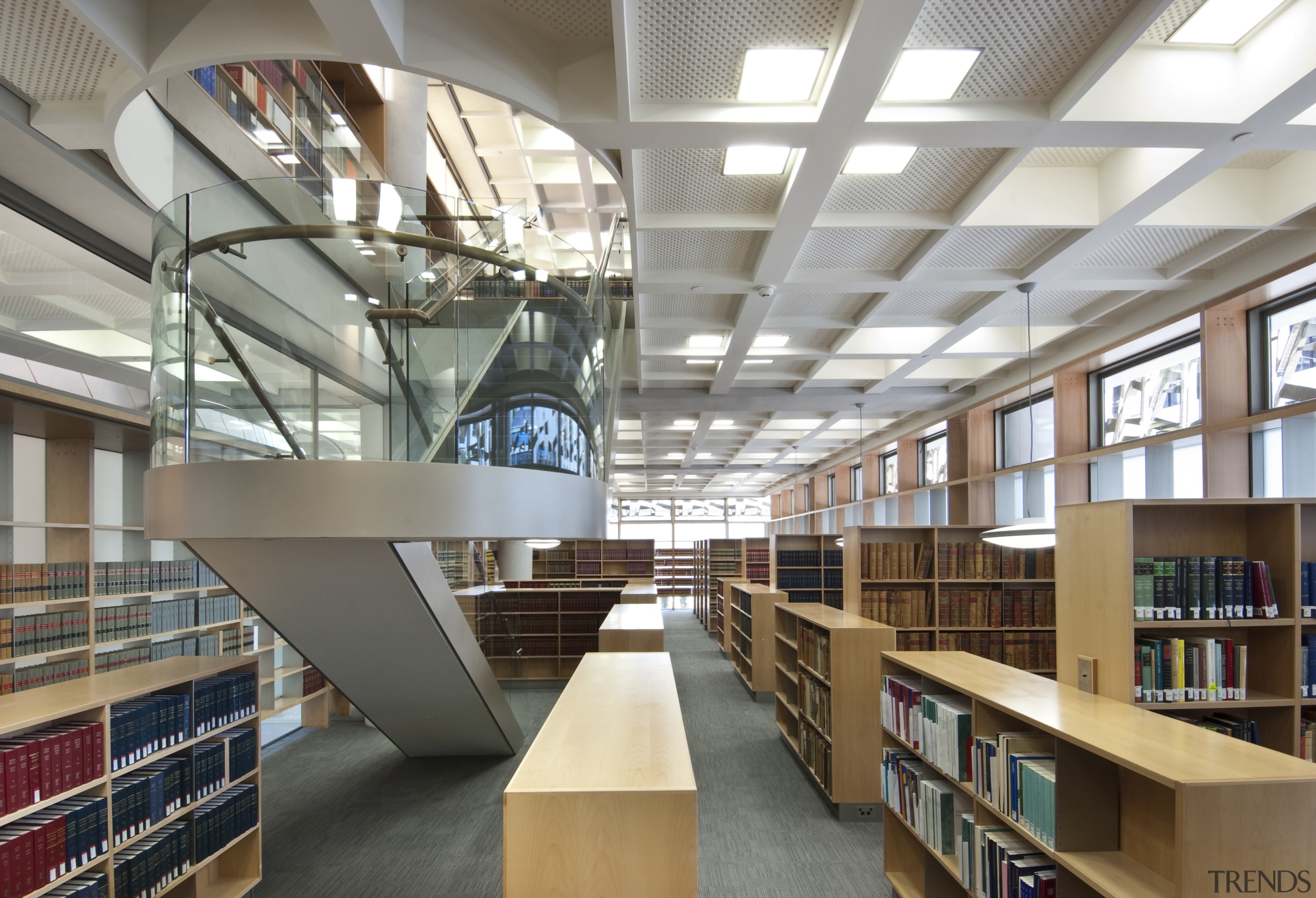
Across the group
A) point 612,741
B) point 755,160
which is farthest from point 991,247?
point 612,741

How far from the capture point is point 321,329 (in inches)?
137

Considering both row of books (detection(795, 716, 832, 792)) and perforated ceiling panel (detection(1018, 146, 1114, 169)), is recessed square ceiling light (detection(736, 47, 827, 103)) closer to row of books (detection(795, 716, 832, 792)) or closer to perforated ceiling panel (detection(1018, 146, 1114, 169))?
perforated ceiling panel (detection(1018, 146, 1114, 169))

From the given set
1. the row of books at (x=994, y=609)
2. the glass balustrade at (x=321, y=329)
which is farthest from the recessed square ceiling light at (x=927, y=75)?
the row of books at (x=994, y=609)

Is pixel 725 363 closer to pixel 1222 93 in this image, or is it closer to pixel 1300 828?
pixel 1222 93

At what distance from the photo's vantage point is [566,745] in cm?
306

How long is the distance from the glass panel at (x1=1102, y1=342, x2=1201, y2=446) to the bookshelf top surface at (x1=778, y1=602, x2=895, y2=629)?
9.12 feet

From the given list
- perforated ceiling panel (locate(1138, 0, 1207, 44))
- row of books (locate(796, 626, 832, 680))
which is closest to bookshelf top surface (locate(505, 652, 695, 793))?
row of books (locate(796, 626, 832, 680))

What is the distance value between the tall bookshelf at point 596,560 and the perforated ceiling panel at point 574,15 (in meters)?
11.3

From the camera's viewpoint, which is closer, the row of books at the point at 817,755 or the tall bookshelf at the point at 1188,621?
the tall bookshelf at the point at 1188,621

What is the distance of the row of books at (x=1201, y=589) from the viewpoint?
3451 millimetres

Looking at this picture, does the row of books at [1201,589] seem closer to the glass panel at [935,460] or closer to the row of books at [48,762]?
the row of books at [48,762]

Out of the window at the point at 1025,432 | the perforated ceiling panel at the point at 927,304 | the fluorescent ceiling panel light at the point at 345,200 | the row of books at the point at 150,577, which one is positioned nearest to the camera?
the fluorescent ceiling panel light at the point at 345,200

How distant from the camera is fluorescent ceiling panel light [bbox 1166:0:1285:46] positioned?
9.23 ft

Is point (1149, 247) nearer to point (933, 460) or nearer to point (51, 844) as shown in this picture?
point (51, 844)
